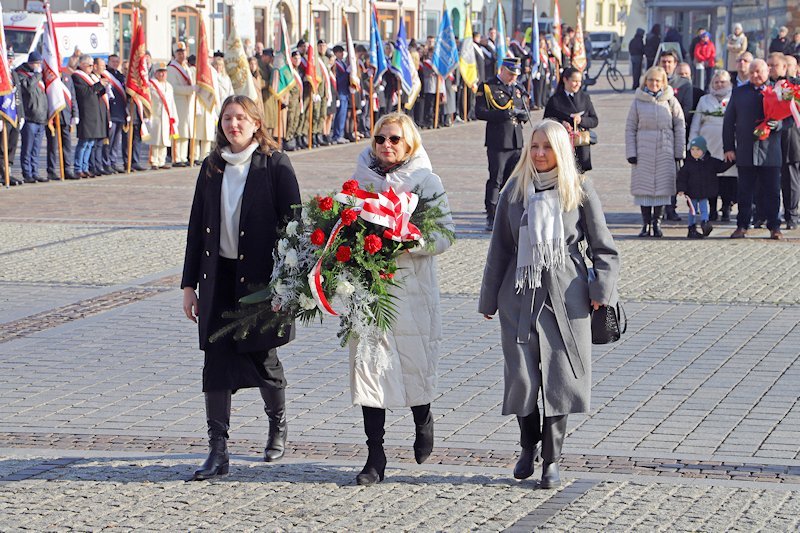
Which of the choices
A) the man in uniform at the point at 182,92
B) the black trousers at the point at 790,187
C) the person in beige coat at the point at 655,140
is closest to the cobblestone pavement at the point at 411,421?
the person in beige coat at the point at 655,140

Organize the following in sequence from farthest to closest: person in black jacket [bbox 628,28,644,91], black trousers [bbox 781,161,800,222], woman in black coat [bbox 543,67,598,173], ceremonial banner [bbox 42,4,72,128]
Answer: person in black jacket [bbox 628,28,644,91] < ceremonial banner [bbox 42,4,72,128] < black trousers [bbox 781,161,800,222] < woman in black coat [bbox 543,67,598,173]

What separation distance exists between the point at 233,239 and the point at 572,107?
9.00 metres

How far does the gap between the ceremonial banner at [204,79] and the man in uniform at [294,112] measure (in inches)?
112

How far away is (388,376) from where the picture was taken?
21.1 ft

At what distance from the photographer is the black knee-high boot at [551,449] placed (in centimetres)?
635

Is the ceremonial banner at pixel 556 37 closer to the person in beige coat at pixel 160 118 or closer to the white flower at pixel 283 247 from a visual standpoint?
the person in beige coat at pixel 160 118

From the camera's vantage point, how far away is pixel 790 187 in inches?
611

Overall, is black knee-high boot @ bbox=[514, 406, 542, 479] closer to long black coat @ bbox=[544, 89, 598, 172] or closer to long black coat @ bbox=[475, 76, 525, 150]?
→ long black coat @ bbox=[544, 89, 598, 172]

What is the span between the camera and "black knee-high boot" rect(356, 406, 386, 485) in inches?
253

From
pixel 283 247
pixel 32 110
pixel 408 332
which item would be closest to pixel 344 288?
pixel 283 247

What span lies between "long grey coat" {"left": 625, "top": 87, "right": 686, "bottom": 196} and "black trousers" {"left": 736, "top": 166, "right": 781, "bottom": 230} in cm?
66

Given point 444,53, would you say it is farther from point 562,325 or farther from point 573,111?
point 562,325

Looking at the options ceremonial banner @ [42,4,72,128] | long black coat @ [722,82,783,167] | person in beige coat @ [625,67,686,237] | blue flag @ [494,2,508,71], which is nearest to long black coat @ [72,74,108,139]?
ceremonial banner @ [42,4,72,128]

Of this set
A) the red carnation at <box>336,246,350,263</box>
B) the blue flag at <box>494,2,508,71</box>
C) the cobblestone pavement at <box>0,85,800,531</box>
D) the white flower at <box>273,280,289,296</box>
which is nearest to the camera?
the cobblestone pavement at <box>0,85,800,531</box>
